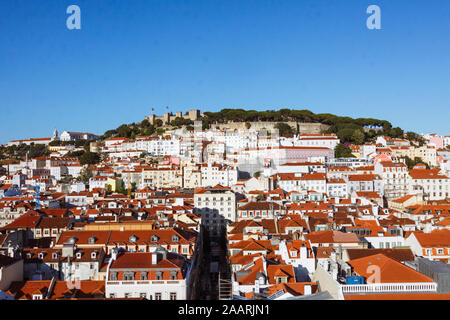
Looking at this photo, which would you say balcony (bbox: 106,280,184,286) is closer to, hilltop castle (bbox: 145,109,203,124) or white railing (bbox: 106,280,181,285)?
white railing (bbox: 106,280,181,285)

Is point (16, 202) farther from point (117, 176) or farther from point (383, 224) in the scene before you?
point (383, 224)

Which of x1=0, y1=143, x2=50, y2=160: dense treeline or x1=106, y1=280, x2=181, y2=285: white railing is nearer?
x1=106, y1=280, x2=181, y2=285: white railing

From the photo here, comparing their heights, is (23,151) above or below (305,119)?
below

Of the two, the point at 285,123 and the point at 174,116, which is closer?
the point at 285,123

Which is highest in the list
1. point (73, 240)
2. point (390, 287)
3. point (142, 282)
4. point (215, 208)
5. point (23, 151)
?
point (23, 151)

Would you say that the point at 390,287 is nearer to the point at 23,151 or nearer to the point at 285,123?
the point at 285,123

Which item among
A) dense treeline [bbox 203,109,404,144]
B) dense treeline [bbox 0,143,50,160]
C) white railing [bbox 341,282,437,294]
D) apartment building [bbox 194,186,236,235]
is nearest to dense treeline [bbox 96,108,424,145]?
dense treeline [bbox 203,109,404,144]

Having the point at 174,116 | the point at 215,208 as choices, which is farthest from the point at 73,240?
the point at 174,116

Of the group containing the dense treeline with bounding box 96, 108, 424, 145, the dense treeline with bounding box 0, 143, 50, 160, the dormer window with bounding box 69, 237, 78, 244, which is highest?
the dense treeline with bounding box 96, 108, 424, 145
